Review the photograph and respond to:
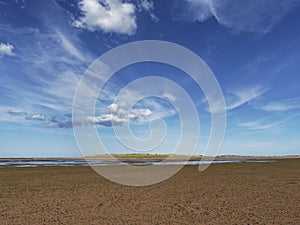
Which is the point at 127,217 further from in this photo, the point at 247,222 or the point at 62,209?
the point at 247,222

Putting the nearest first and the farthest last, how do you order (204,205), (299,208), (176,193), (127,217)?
(127,217) < (299,208) < (204,205) < (176,193)

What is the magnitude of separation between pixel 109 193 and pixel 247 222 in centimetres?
994

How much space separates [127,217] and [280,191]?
458 inches

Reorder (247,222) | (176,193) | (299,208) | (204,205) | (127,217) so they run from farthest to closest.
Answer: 1. (176,193)
2. (204,205)
3. (299,208)
4. (127,217)
5. (247,222)

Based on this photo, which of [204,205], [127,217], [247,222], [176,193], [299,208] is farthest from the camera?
[176,193]

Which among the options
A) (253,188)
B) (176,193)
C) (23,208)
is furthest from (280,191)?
(23,208)

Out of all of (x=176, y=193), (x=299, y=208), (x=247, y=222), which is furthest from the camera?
(x=176, y=193)

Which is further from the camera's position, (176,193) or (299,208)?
(176,193)

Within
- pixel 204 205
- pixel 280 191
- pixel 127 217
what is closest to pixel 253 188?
pixel 280 191

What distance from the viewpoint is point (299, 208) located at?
44.6 ft

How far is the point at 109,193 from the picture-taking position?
18.7 metres

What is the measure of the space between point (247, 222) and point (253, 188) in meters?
9.56

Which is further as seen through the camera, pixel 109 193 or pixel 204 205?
pixel 109 193

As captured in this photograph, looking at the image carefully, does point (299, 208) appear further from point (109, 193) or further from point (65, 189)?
point (65, 189)
